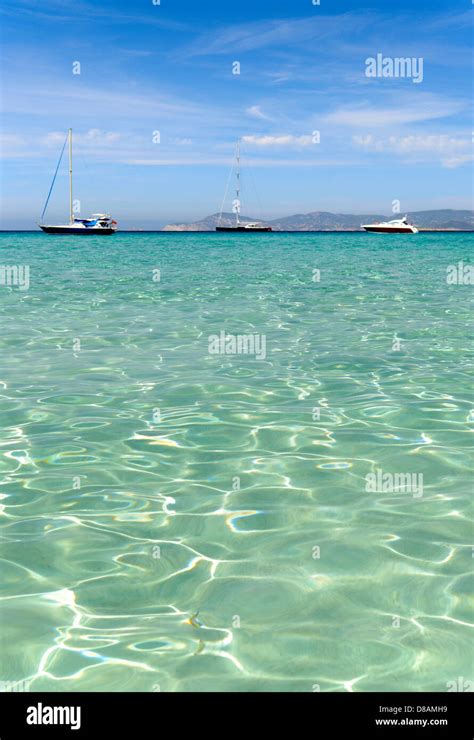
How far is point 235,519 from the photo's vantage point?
16.0 feet

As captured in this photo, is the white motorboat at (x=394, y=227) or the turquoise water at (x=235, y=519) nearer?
the turquoise water at (x=235, y=519)

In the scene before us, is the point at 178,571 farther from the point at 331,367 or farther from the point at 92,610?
the point at 331,367

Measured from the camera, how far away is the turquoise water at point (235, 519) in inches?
134

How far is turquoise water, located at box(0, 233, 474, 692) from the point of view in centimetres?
341

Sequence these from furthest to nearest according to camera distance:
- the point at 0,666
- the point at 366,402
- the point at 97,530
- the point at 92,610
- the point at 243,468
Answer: the point at 366,402
the point at 243,468
the point at 97,530
the point at 92,610
the point at 0,666

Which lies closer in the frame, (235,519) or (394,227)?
(235,519)

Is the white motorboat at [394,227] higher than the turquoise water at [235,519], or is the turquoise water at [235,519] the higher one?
the white motorboat at [394,227]

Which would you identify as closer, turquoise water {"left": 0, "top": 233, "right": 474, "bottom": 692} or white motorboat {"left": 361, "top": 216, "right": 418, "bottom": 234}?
turquoise water {"left": 0, "top": 233, "right": 474, "bottom": 692}

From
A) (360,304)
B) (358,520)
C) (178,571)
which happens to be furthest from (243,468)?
(360,304)

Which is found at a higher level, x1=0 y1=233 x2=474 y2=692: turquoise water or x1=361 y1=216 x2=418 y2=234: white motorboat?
x1=361 y1=216 x2=418 y2=234: white motorboat

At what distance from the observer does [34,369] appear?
952cm
